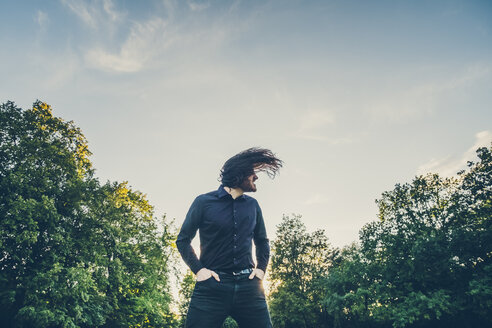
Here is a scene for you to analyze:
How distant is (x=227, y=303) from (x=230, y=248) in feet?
1.68

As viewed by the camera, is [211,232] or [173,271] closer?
[211,232]

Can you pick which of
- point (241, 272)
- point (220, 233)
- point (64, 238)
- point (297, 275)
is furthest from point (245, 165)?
point (297, 275)

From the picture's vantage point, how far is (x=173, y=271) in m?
24.5

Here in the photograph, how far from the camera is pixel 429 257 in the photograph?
23.9 meters

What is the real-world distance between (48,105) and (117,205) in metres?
7.92

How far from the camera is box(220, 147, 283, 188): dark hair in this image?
10.8 ft

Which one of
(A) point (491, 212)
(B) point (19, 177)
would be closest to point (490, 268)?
(A) point (491, 212)

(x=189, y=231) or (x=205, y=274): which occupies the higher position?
(x=189, y=231)

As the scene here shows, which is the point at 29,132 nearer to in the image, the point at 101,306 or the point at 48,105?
the point at 48,105

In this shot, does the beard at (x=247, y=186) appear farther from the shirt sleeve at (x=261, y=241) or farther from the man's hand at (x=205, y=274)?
the man's hand at (x=205, y=274)

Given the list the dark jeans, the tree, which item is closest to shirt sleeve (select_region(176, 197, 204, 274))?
the dark jeans

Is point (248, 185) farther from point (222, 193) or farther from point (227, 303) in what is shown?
point (227, 303)

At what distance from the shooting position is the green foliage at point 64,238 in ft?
47.8

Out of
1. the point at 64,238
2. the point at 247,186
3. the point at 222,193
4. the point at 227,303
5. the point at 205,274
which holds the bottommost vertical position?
the point at 227,303
